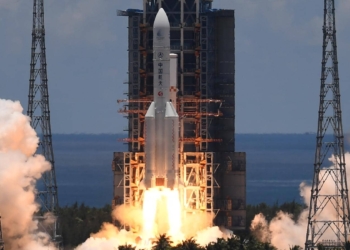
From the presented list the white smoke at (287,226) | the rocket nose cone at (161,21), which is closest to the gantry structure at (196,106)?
the white smoke at (287,226)

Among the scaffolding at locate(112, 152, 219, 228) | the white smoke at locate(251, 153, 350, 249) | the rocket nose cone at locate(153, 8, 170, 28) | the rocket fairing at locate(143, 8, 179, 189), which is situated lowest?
the white smoke at locate(251, 153, 350, 249)

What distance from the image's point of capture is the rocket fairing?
317ft

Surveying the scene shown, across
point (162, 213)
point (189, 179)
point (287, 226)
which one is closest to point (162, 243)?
point (162, 213)

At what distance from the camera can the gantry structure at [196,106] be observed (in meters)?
102

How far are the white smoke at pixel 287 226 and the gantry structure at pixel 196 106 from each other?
220cm

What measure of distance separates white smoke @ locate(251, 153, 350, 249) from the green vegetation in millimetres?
1107

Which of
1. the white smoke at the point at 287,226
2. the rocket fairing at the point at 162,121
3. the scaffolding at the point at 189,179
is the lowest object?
the white smoke at the point at 287,226

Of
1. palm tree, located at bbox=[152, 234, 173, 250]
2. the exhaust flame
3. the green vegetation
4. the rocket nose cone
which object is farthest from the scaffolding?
the rocket nose cone

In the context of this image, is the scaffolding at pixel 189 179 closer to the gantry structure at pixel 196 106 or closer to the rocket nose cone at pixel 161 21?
the gantry structure at pixel 196 106

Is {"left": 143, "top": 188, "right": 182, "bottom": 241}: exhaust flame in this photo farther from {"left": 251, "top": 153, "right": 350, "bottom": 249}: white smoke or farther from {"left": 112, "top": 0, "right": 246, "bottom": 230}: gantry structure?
{"left": 251, "top": 153, "right": 350, "bottom": 249}: white smoke

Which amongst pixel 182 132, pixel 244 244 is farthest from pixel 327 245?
pixel 182 132

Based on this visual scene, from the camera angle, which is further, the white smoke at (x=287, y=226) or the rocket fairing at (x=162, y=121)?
the white smoke at (x=287, y=226)

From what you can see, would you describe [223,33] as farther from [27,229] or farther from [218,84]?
[27,229]

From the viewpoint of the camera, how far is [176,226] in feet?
318
